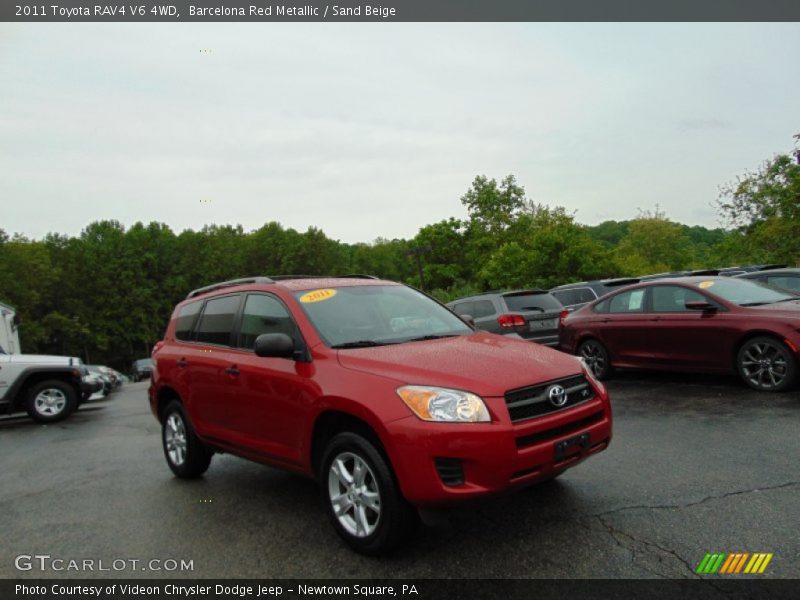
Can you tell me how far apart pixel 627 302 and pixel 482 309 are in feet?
13.3

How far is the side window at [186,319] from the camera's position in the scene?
595cm

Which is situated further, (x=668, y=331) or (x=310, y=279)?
(x=668, y=331)

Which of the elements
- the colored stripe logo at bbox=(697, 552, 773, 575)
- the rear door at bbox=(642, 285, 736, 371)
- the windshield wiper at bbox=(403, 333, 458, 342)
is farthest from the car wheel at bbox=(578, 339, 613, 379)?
the colored stripe logo at bbox=(697, 552, 773, 575)

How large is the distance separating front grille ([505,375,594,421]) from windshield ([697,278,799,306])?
5071 mm

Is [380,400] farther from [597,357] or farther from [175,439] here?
[597,357]

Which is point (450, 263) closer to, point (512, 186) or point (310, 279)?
point (512, 186)

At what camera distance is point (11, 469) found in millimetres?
7371

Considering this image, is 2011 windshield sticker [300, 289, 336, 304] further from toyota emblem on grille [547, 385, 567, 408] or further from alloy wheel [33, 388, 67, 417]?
alloy wheel [33, 388, 67, 417]

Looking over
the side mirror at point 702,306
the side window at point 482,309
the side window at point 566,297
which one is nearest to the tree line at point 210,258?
the side window at point 566,297

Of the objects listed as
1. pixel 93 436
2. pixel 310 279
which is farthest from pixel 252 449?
pixel 93 436

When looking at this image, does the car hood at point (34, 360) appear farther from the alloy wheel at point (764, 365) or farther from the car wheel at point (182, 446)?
the alloy wheel at point (764, 365)

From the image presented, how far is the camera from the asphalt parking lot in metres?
3.51

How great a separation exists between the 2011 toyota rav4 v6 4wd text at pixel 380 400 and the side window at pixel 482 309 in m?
7.43

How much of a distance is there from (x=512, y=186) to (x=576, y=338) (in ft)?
168
